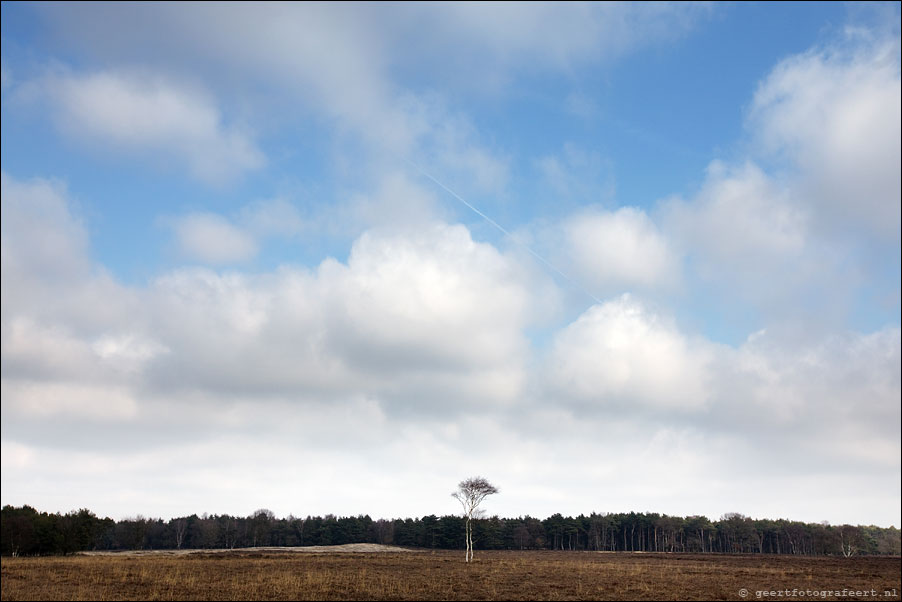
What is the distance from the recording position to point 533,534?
163 metres

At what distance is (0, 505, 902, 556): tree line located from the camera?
462 ft

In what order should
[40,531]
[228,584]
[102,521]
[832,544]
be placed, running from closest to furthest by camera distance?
[228,584]
[40,531]
[102,521]
[832,544]

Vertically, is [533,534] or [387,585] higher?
[387,585]

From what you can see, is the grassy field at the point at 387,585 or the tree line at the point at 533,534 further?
the tree line at the point at 533,534

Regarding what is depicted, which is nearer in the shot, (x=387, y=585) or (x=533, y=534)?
(x=387, y=585)

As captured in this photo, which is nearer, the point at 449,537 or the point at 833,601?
the point at 833,601

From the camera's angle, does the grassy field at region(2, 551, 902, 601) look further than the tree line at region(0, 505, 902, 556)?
No

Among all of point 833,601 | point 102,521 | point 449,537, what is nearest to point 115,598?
point 833,601

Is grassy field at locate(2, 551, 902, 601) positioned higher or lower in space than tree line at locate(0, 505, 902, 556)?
higher

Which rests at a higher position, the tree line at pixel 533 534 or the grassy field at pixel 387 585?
the grassy field at pixel 387 585

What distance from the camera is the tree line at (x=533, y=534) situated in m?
141

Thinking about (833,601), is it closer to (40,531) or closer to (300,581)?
(300,581)

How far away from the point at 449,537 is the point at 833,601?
12578 centimetres

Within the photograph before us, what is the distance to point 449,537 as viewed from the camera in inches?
5669
